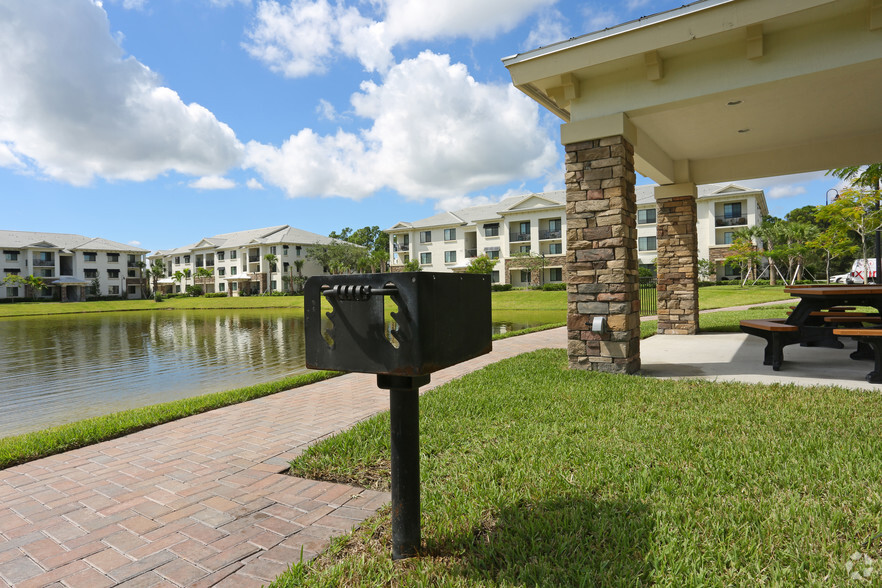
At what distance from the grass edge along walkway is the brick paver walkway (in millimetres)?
178

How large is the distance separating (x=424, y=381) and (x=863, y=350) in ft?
27.2

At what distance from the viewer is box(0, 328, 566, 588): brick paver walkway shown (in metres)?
2.37

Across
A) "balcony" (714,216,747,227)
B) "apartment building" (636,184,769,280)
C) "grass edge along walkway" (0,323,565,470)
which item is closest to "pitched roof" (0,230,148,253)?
"apartment building" (636,184,769,280)

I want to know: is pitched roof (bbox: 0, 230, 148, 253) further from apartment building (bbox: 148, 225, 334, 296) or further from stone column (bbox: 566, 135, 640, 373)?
stone column (bbox: 566, 135, 640, 373)

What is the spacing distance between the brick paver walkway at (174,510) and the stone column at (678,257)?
28.9ft

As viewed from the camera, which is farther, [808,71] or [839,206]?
[839,206]

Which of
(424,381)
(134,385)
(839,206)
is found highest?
(839,206)

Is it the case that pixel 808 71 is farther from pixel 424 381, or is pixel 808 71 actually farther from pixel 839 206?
pixel 839 206

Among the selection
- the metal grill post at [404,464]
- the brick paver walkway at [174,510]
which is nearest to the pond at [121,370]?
the brick paver walkway at [174,510]

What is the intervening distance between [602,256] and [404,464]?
487cm

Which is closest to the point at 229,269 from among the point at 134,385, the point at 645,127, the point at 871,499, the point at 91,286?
the point at 91,286

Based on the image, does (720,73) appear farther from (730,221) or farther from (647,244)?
(730,221)

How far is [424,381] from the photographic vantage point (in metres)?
2.12

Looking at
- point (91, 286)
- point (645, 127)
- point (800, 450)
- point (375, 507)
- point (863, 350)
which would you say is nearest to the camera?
point (375, 507)
